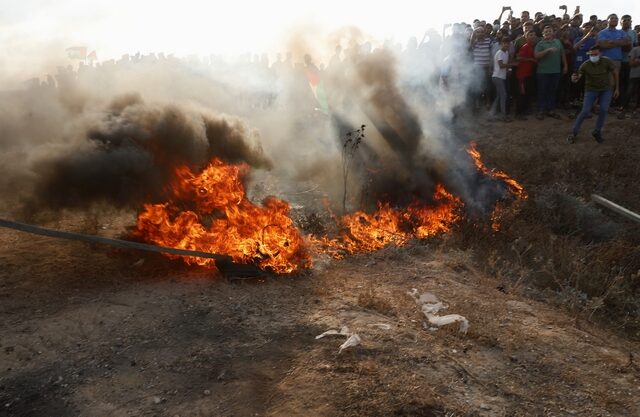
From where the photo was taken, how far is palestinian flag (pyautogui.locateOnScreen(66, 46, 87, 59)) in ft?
31.5

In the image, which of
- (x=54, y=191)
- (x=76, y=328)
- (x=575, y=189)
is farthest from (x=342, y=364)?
(x=575, y=189)

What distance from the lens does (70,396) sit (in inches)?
174

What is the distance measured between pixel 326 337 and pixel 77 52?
9007mm

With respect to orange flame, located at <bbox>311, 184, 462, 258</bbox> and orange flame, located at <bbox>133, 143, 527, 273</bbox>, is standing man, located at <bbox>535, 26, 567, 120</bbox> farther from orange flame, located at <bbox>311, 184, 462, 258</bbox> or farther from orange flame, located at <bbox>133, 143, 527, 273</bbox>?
orange flame, located at <bbox>133, 143, 527, 273</bbox>

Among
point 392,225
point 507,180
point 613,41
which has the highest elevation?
point 613,41

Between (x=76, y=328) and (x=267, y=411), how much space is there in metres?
2.92

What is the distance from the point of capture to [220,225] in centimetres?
743

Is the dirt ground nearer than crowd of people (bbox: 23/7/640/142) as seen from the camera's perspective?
Yes

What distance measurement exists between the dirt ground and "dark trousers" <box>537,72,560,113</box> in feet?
19.6

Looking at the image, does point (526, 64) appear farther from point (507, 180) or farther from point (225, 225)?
point (225, 225)

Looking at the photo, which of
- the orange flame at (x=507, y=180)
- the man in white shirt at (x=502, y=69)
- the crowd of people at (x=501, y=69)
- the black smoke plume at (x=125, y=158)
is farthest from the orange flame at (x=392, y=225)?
the man in white shirt at (x=502, y=69)

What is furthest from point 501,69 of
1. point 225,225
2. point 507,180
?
point 225,225

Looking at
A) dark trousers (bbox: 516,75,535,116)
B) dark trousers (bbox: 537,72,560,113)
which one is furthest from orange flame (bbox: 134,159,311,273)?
dark trousers (bbox: 537,72,560,113)

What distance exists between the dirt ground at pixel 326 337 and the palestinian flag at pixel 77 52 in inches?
151
